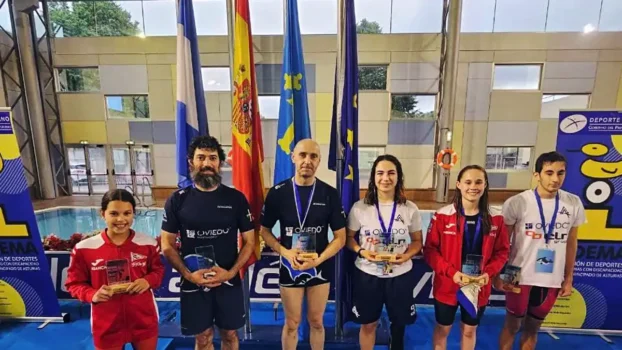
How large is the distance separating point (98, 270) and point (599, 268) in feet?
11.6

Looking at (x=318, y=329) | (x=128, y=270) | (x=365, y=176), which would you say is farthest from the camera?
(x=365, y=176)

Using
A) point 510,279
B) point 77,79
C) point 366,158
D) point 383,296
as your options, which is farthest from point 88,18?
point 510,279

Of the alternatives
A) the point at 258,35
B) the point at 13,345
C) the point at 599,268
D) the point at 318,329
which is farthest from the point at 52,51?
the point at 599,268

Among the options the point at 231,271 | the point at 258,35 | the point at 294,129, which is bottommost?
the point at 231,271

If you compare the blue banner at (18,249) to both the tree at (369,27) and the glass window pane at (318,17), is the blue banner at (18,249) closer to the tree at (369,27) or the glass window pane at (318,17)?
the glass window pane at (318,17)

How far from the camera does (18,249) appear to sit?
2.45 m

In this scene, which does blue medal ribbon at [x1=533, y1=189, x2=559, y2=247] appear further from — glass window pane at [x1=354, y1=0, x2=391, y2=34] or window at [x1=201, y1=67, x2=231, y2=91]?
window at [x1=201, y1=67, x2=231, y2=91]

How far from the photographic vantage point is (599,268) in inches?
92.4

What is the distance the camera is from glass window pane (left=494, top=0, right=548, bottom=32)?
8195mm

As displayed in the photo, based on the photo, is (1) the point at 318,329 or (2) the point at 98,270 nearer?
(2) the point at 98,270

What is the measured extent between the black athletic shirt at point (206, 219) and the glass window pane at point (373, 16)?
8.31 m

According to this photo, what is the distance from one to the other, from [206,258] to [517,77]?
1019 centimetres

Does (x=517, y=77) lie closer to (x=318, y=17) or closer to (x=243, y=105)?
(x=318, y=17)

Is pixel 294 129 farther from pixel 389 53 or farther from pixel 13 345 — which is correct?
pixel 389 53
